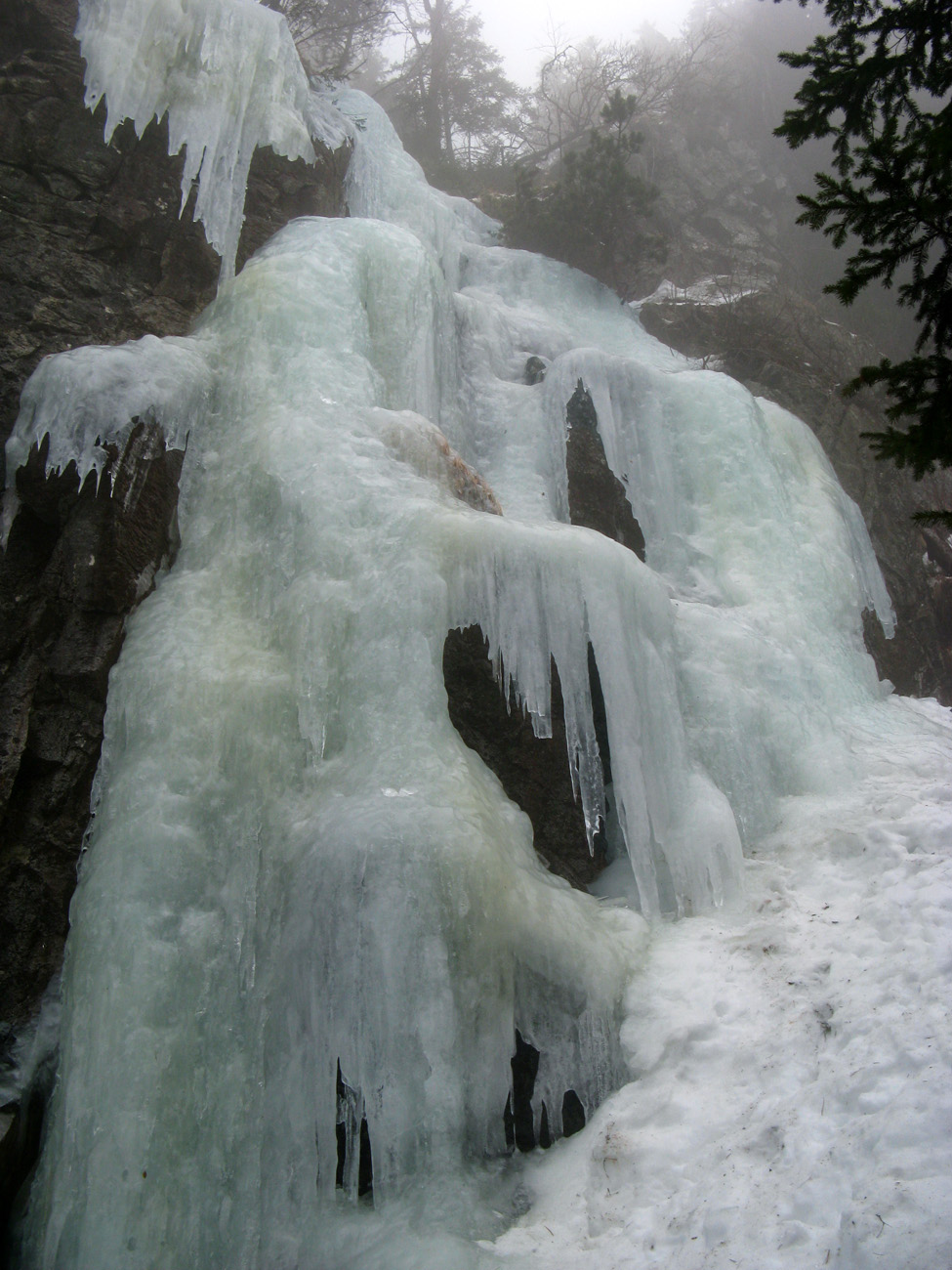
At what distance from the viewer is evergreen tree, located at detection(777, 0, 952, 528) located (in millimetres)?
2348

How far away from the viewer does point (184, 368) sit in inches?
210

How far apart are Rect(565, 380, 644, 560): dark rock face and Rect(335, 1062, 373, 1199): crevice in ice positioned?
496cm

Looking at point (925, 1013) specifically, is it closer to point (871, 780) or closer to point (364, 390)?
point (871, 780)

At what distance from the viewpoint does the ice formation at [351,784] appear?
3.43 m

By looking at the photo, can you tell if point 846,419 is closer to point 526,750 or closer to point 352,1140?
point 526,750

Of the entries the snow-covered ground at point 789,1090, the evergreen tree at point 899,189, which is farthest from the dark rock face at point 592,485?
the evergreen tree at point 899,189

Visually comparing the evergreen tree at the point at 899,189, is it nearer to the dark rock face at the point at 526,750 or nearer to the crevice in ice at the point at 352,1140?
the dark rock face at the point at 526,750

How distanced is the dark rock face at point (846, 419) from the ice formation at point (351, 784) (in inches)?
97.7

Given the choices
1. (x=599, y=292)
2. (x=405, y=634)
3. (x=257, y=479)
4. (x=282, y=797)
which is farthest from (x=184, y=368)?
(x=599, y=292)

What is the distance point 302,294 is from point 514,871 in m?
4.21

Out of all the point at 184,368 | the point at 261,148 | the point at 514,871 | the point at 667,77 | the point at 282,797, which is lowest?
the point at 514,871

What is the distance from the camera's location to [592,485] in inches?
295

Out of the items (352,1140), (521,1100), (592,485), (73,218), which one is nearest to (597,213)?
(592,485)

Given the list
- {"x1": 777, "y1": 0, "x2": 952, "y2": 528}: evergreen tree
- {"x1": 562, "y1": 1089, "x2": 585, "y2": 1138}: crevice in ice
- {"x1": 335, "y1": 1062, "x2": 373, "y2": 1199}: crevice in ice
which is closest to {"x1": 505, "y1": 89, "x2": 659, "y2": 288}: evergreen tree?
{"x1": 777, "y1": 0, "x2": 952, "y2": 528}: evergreen tree
